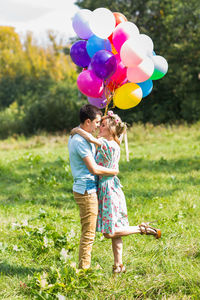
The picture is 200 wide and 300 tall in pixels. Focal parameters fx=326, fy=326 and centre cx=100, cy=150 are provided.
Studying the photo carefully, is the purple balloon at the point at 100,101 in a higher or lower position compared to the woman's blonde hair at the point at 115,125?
higher

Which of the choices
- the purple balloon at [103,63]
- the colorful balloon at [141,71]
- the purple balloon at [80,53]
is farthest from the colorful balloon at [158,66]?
the purple balloon at [80,53]

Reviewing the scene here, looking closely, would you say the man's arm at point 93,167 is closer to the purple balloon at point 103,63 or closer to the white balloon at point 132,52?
the purple balloon at point 103,63

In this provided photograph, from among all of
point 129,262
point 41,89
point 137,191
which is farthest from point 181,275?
point 41,89

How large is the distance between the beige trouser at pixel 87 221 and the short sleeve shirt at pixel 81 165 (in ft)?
0.24

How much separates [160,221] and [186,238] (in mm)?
695

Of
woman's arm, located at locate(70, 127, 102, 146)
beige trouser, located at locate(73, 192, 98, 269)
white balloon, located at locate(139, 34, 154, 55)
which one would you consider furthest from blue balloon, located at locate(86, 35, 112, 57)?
beige trouser, located at locate(73, 192, 98, 269)

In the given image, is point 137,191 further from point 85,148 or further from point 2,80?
point 2,80

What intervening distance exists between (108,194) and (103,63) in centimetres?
149

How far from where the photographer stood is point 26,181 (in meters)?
7.98

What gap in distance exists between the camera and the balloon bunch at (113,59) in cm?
375

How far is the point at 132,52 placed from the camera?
143 inches

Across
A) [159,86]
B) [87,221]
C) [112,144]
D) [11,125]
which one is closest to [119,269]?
[87,221]

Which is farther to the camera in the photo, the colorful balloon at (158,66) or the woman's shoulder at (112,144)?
the colorful balloon at (158,66)

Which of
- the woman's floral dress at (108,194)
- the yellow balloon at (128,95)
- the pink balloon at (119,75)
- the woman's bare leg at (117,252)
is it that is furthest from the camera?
the pink balloon at (119,75)
